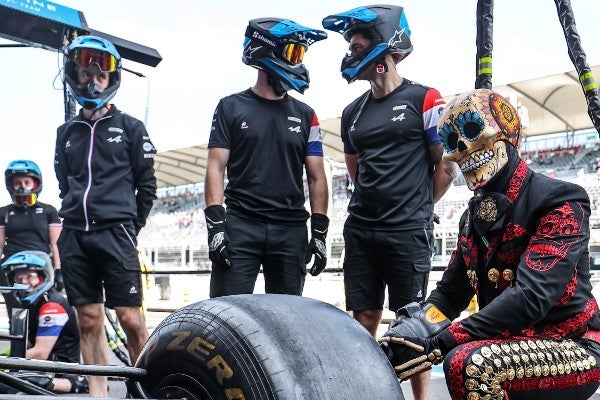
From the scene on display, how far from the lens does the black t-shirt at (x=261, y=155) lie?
357 centimetres

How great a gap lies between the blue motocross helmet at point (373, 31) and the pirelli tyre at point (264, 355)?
2.06m

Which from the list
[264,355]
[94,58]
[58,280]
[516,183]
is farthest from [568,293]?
[58,280]

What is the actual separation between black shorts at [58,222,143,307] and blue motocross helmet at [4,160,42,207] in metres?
2.53

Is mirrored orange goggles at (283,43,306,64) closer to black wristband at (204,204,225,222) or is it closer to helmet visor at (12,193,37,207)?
black wristband at (204,204,225,222)

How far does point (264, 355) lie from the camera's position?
1.39 meters

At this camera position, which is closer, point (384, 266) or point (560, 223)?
point (560, 223)

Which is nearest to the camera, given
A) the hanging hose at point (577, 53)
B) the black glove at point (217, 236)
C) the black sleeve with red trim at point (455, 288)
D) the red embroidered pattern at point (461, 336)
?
the red embroidered pattern at point (461, 336)

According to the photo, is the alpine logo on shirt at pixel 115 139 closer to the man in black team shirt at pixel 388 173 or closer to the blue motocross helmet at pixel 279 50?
the blue motocross helmet at pixel 279 50

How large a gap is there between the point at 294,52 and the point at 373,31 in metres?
0.45

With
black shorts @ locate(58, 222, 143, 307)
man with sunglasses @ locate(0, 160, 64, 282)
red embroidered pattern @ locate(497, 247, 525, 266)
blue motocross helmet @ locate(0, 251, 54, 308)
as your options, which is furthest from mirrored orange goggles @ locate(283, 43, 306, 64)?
man with sunglasses @ locate(0, 160, 64, 282)

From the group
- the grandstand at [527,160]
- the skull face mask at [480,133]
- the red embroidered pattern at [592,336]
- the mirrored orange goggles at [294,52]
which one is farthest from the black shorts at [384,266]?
the grandstand at [527,160]

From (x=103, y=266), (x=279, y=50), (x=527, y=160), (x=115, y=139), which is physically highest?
(x=527, y=160)

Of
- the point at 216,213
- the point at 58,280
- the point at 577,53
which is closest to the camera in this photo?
the point at 577,53

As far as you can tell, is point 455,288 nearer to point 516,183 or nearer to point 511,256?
point 511,256
